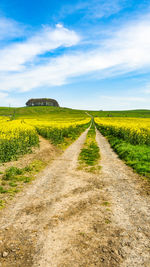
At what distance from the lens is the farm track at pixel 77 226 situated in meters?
4.36

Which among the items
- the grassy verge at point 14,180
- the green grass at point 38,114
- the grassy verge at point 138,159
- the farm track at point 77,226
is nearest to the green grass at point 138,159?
the grassy verge at point 138,159

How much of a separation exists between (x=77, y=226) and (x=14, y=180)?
18.0 ft

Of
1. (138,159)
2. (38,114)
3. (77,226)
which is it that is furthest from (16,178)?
(38,114)

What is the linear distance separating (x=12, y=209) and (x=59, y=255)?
3.04 meters

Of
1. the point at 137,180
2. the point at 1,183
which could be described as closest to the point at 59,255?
the point at 1,183

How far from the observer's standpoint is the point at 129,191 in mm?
8453

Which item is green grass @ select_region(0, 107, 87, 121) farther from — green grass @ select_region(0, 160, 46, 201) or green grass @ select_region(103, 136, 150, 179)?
green grass @ select_region(0, 160, 46, 201)

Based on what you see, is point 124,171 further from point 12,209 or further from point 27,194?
point 12,209

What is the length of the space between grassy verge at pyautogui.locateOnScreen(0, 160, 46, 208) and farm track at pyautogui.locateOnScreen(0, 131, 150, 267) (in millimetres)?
498

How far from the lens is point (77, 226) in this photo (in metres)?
5.64

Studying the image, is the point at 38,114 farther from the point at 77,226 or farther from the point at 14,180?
the point at 77,226

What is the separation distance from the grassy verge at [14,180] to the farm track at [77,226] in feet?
1.63

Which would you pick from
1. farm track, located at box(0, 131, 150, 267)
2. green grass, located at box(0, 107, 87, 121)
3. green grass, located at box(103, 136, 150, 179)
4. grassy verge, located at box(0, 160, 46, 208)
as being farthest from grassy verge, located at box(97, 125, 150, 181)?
green grass, located at box(0, 107, 87, 121)

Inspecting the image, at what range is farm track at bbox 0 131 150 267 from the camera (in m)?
4.36
